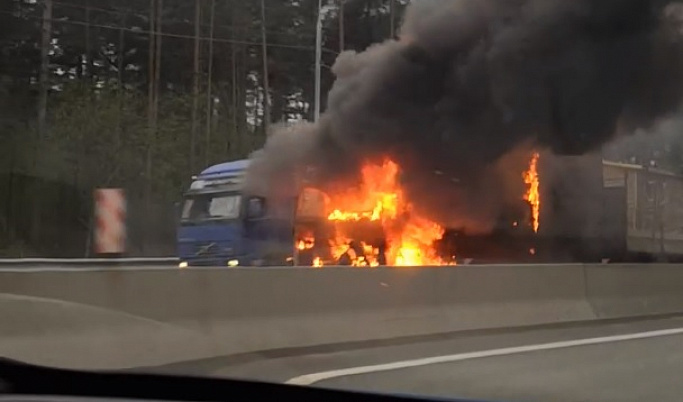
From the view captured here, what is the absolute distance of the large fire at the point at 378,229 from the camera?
1852 centimetres

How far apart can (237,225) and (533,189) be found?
564 centimetres

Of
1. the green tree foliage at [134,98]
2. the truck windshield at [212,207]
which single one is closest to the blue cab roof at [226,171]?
the truck windshield at [212,207]

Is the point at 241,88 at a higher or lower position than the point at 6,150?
higher

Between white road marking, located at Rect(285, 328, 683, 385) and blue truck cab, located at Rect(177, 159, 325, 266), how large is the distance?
7635mm

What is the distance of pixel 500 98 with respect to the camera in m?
19.8

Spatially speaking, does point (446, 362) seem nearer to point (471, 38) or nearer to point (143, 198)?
point (471, 38)

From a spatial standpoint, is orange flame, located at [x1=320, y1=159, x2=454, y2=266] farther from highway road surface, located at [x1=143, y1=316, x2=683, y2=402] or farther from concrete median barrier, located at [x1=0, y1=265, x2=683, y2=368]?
highway road surface, located at [x1=143, y1=316, x2=683, y2=402]

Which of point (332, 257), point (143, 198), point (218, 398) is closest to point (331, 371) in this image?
point (218, 398)

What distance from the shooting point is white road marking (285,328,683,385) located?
750 cm

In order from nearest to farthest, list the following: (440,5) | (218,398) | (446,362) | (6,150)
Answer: (218,398)
(446,362)
(440,5)
(6,150)

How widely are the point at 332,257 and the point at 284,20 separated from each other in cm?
1641

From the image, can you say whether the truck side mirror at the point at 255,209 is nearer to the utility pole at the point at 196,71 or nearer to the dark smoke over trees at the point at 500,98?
the dark smoke over trees at the point at 500,98

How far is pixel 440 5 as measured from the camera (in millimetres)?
21406

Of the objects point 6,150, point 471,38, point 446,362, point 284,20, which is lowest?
point 446,362
